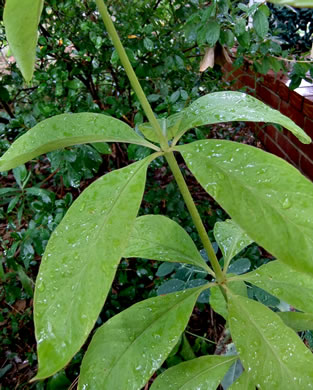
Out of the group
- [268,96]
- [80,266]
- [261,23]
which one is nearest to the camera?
[80,266]

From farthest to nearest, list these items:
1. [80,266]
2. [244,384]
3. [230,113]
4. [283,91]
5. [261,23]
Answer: [283,91] → [261,23] → [244,384] → [230,113] → [80,266]

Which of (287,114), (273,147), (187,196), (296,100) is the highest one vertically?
(187,196)

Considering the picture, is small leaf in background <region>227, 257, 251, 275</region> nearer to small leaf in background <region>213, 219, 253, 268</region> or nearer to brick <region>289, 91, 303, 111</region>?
small leaf in background <region>213, 219, 253, 268</region>

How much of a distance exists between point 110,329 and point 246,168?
43cm

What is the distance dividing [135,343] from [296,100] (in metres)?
1.95

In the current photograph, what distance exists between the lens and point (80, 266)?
1.58 ft

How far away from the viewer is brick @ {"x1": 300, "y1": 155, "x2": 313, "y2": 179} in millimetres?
2221

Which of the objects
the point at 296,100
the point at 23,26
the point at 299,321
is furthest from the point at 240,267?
the point at 296,100

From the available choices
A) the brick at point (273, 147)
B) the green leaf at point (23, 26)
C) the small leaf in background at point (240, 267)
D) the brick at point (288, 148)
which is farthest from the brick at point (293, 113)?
the green leaf at point (23, 26)

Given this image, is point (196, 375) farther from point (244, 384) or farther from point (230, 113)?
point (230, 113)

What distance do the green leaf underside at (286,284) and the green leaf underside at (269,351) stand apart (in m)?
0.11

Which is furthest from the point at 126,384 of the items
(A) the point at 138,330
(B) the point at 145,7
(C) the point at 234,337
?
(B) the point at 145,7

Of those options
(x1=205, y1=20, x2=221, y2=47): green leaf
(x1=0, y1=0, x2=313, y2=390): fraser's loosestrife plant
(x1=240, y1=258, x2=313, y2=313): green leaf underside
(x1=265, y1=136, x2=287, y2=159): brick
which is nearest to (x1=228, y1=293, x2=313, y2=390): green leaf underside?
(x1=0, y1=0, x2=313, y2=390): fraser's loosestrife plant

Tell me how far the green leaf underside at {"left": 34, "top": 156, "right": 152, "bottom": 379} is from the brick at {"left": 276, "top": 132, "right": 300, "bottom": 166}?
2049mm
